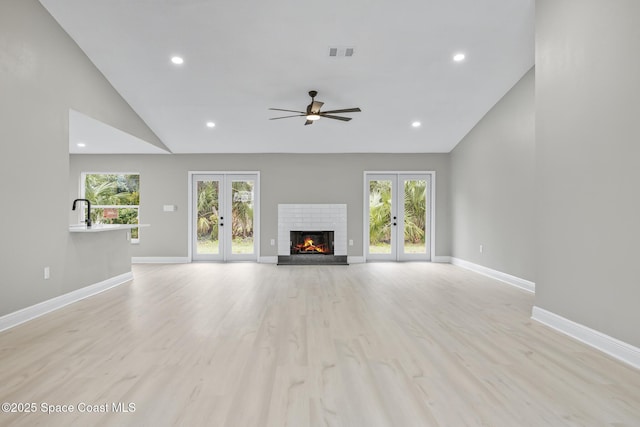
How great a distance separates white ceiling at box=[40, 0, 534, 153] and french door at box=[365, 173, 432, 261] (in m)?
1.51

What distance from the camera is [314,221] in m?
7.90

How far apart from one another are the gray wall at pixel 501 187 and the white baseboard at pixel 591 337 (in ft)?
5.46

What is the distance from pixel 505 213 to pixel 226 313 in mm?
4490

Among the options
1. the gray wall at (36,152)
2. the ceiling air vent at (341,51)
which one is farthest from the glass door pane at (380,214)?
the gray wall at (36,152)

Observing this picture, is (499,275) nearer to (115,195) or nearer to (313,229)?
(313,229)

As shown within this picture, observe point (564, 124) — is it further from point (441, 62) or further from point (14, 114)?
point (14, 114)

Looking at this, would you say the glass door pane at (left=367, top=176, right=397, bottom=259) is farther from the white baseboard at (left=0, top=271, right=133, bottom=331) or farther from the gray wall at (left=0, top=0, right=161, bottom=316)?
the gray wall at (left=0, top=0, right=161, bottom=316)

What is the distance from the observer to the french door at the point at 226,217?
8031 mm

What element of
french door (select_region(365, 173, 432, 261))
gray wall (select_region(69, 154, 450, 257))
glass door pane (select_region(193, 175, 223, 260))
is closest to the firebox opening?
gray wall (select_region(69, 154, 450, 257))

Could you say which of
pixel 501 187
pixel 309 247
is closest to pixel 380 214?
pixel 309 247

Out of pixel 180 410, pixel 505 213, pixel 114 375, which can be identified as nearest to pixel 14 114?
pixel 114 375

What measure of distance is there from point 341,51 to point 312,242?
14.5ft

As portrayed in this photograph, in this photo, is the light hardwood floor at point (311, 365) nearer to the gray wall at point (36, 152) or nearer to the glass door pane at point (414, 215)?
the gray wall at point (36, 152)

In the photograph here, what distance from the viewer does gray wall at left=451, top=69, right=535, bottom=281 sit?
5.06m
